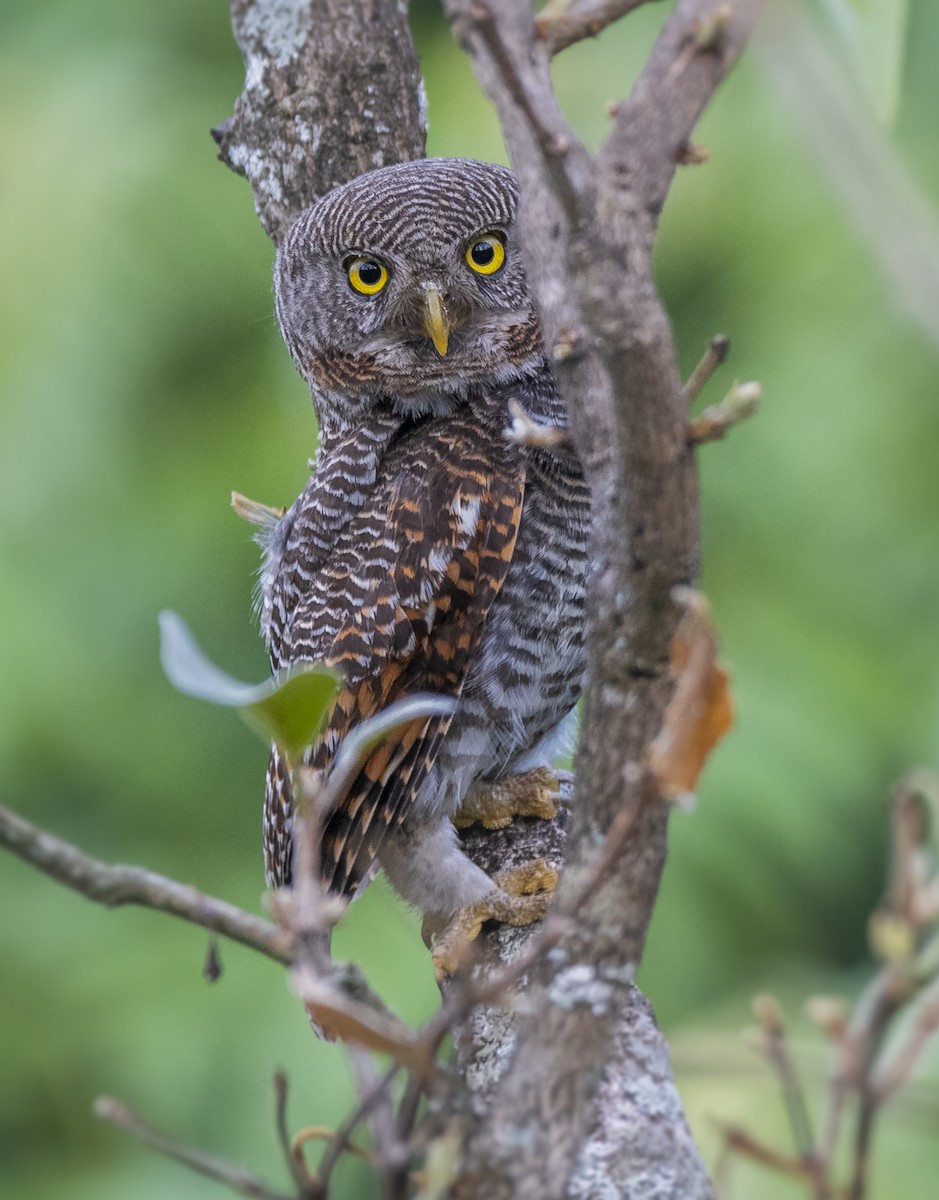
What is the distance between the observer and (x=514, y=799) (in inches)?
70.9

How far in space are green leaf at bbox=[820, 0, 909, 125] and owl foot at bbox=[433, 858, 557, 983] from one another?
0.98 meters

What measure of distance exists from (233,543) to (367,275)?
2.28 metres

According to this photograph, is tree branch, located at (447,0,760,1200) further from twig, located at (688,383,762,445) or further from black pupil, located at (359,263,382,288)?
black pupil, located at (359,263,382,288)

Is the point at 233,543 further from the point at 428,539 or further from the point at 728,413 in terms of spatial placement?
the point at 728,413

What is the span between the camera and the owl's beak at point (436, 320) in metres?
1.75

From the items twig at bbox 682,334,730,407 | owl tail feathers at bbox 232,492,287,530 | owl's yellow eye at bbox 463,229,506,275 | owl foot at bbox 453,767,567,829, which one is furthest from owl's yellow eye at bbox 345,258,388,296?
twig at bbox 682,334,730,407

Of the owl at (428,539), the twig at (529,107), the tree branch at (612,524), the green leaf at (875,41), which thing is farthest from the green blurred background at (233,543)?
the twig at (529,107)

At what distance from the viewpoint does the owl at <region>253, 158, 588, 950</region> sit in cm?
159

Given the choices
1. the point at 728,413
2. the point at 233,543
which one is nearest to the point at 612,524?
the point at 728,413

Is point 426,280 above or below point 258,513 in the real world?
above

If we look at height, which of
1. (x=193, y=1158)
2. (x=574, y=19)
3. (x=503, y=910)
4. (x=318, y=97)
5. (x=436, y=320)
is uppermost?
(x=318, y=97)

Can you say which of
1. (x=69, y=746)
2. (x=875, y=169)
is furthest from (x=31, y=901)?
(x=875, y=169)

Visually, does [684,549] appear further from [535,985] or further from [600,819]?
[535,985]

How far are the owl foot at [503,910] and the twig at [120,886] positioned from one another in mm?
900
